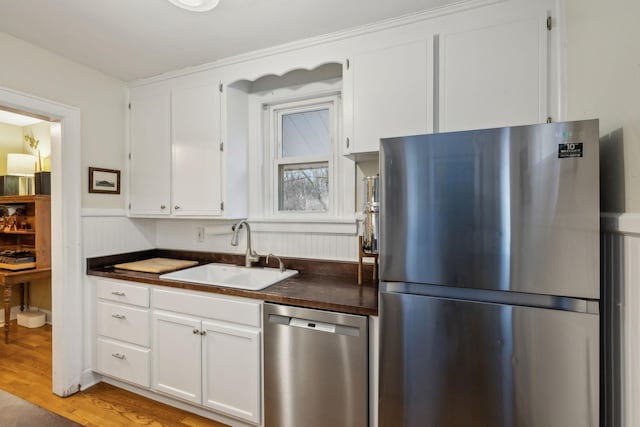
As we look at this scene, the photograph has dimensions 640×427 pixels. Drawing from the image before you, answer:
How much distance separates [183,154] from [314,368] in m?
1.74

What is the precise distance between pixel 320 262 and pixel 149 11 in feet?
5.71

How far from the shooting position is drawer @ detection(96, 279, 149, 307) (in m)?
2.05

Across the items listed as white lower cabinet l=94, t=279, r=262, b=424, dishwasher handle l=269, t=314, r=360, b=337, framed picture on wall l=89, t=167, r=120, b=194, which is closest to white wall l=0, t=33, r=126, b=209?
framed picture on wall l=89, t=167, r=120, b=194

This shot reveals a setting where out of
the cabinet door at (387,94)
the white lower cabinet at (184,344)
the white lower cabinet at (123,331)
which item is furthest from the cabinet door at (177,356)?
the cabinet door at (387,94)

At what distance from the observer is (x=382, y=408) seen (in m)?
1.25

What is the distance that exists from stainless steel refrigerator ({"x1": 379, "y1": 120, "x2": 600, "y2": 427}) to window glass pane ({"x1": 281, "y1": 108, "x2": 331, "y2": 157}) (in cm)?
109

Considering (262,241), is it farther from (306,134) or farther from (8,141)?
(8,141)

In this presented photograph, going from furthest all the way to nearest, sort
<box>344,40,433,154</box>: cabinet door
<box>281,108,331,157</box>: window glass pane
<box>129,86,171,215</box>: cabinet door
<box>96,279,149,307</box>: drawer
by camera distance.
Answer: <box>129,86,171,215</box>: cabinet door < <box>281,108,331,157</box>: window glass pane < <box>96,279,149,307</box>: drawer < <box>344,40,433,154</box>: cabinet door

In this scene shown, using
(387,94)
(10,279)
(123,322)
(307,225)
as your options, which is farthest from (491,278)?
(10,279)

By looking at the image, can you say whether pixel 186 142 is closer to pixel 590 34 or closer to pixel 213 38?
pixel 213 38

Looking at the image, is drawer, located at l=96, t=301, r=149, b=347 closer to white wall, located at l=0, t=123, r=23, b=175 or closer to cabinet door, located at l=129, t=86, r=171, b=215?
cabinet door, located at l=129, t=86, r=171, b=215

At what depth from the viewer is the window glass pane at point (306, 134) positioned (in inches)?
89.7

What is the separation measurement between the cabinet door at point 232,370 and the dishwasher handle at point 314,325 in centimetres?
16

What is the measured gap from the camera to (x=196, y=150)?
2287mm
